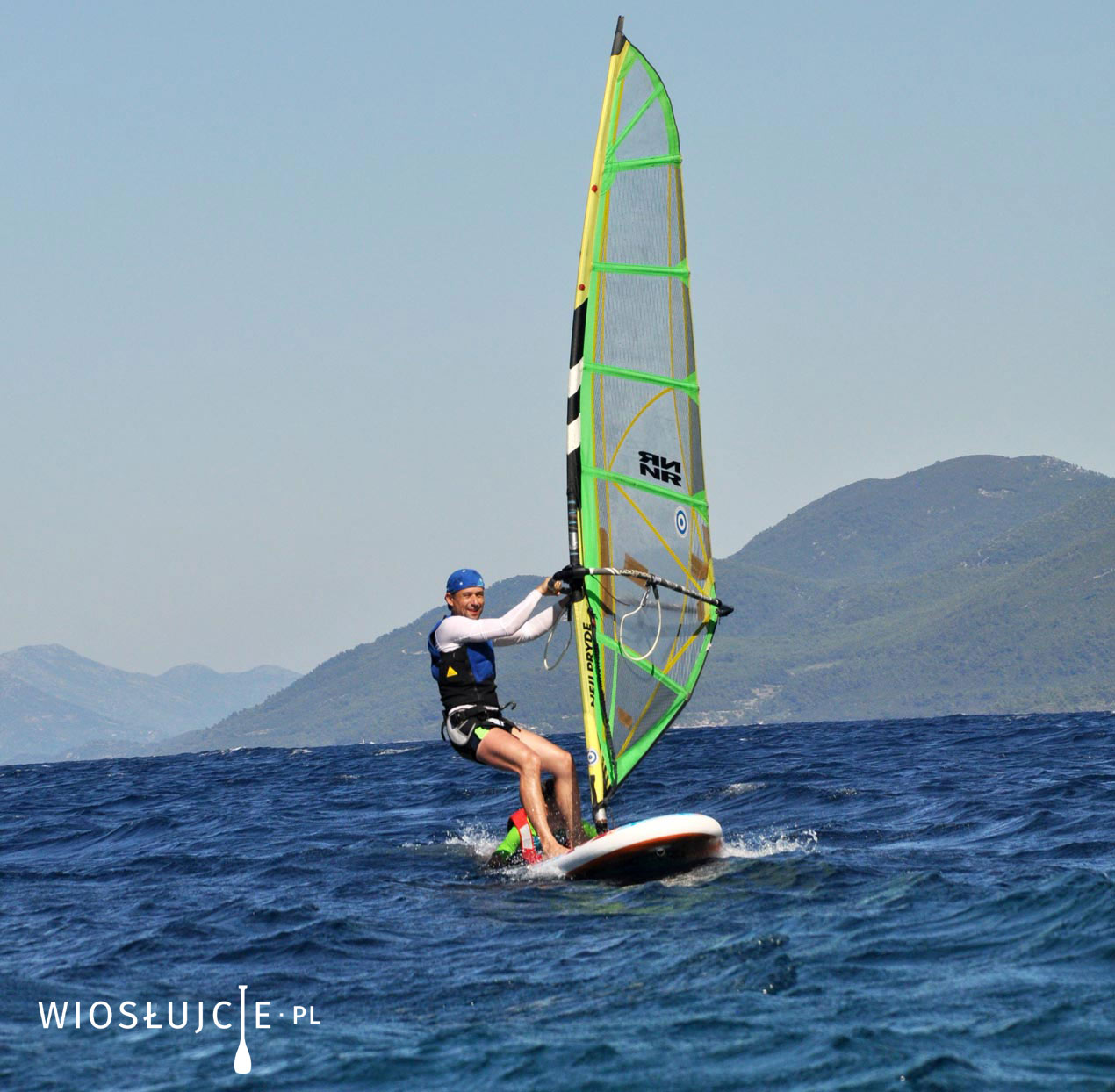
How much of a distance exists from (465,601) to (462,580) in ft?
0.60

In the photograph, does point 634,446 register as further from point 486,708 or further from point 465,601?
point 486,708

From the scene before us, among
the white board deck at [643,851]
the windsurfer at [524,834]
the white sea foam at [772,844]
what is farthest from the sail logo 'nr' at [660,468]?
the white sea foam at [772,844]

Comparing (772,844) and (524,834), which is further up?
(524,834)

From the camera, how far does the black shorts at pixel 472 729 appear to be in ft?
40.8

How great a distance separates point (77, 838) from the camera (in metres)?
17.6

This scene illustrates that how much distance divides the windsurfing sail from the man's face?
92 cm

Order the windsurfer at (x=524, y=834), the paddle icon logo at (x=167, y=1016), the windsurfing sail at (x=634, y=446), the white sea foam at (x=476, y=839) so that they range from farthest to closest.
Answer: the white sea foam at (x=476, y=839), the windsurfer at (x=524, y=834), the windsurfing sail at (x=634, y=446), the paddle icon logo at (x=167, y=1016)

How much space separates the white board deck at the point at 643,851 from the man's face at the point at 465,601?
216 centimetres

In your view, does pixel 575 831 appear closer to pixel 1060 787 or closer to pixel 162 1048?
pixel 162 1048

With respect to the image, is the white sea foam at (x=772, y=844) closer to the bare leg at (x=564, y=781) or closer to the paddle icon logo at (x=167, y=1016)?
the bare leg at (x=564, y=781)

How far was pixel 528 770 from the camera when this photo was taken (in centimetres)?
1216

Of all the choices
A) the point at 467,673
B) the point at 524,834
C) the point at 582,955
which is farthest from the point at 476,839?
the point at 582,955

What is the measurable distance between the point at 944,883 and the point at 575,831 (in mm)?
3194

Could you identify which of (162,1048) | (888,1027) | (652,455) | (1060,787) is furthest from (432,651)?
(1060,787)
